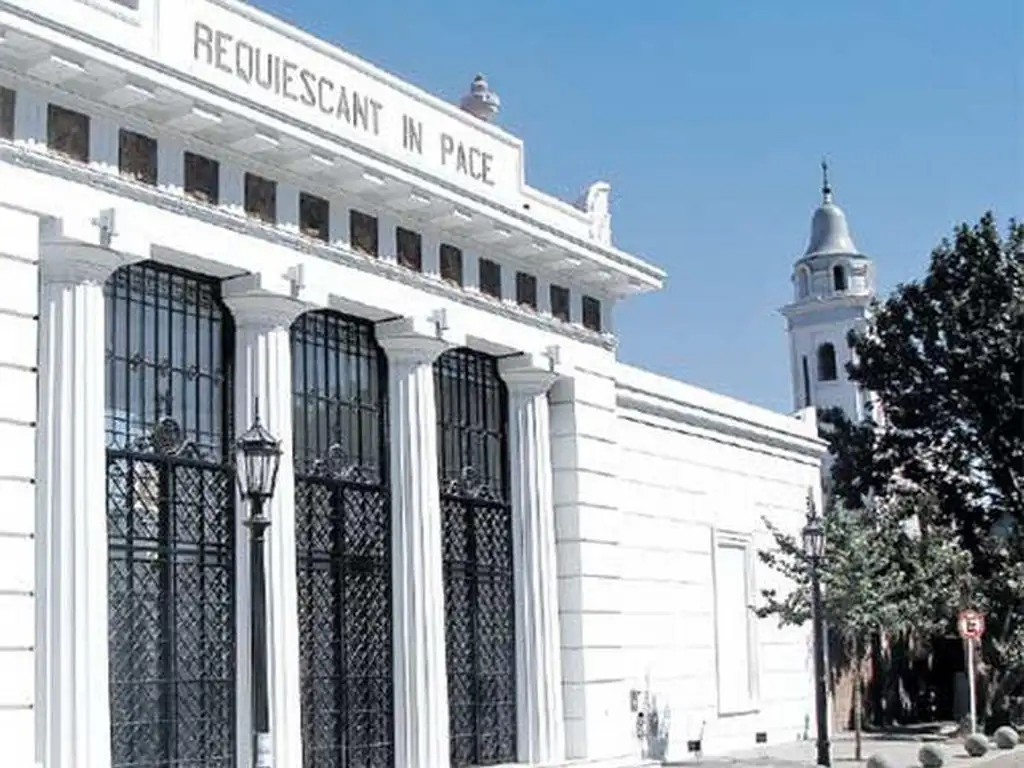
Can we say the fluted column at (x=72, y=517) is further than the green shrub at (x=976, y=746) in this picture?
No

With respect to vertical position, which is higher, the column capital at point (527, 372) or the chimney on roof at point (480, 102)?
the chimney on roof at point (480, 102)

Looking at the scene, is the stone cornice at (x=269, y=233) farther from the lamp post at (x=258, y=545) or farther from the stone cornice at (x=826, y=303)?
the stone cornice at (x=826, y=303)

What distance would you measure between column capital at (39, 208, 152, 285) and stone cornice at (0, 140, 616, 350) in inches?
17.3

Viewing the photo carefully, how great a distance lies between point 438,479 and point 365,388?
181 cm

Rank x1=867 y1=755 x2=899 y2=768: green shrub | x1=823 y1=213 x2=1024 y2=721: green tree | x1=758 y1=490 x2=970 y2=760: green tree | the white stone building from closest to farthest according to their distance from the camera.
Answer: the white stone building → x1=867 y1=755 x2=899 y2=768: green shrub → x1=758 y1=490 x2=970 y2=760: green tree → x1=823 y1=213 x2=1024 y2=721: green tree

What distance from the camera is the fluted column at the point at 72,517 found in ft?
53.4

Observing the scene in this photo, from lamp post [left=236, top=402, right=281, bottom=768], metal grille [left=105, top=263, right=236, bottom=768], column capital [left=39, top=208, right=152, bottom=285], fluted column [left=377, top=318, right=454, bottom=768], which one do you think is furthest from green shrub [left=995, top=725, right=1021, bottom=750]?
lamp post [left=236, top=402, right=281, bottom=768]

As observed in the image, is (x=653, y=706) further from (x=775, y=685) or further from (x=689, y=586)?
(x=775, y=685)

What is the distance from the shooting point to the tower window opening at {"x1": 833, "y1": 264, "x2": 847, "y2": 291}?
71125mm

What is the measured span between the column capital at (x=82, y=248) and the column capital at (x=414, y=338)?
5159 millimetres

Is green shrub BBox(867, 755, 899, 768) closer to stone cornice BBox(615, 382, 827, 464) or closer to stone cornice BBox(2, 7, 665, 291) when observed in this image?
stone cornice BBox(615, 382, 827, 464)

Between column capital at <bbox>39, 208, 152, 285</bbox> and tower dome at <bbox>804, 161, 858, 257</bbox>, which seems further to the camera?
tower dome at <bbox>804, 161, 858, 257</bbox>

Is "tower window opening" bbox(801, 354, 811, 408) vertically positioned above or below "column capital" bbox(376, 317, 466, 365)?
above

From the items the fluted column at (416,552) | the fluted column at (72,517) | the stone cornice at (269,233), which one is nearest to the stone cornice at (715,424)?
the stone cornice at (269,233)
